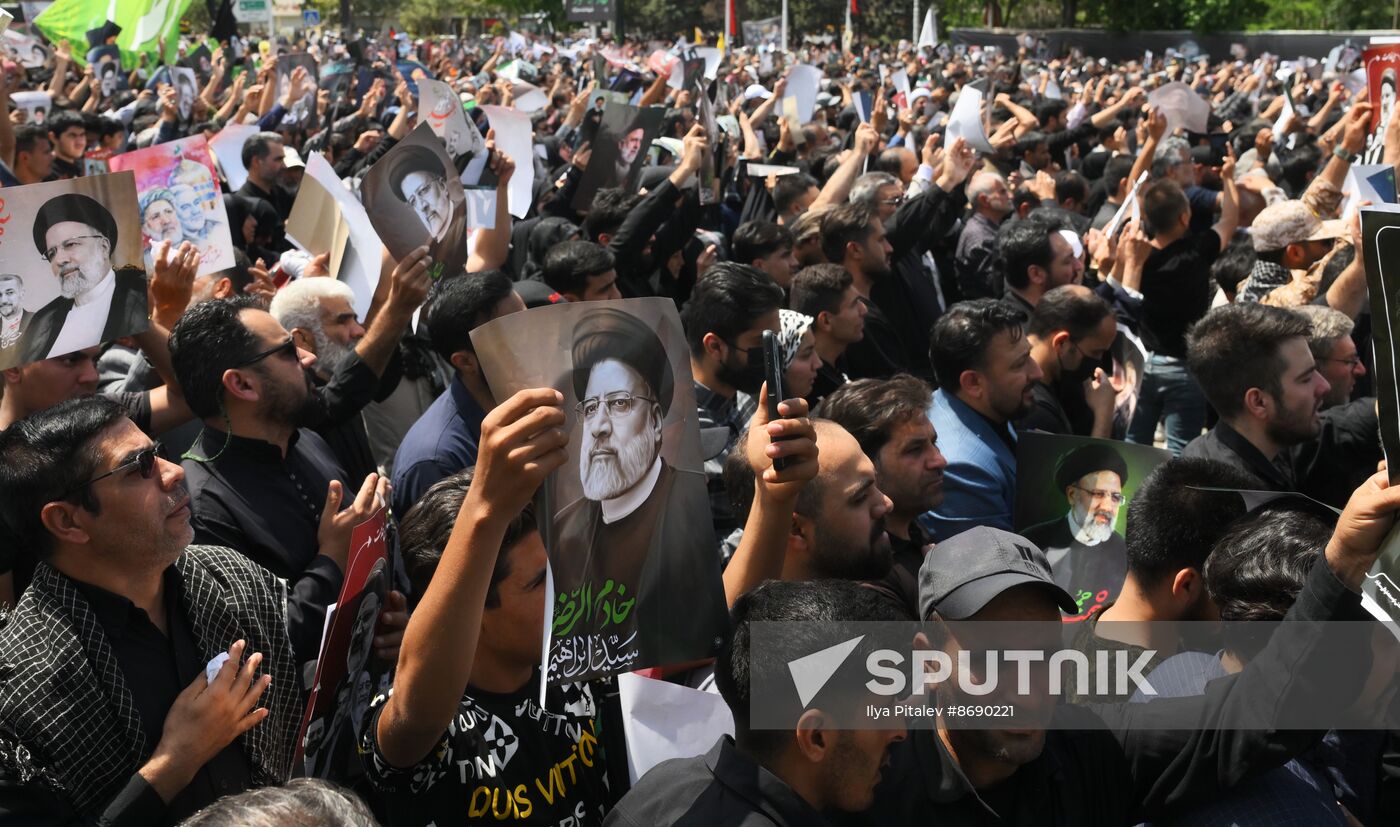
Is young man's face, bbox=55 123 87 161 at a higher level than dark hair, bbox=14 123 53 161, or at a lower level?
lower

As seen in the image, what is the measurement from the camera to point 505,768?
257 cm

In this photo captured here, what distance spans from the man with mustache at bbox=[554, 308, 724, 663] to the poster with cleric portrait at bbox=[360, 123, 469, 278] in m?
3.20

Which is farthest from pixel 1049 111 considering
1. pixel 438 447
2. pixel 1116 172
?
pixel 438 447

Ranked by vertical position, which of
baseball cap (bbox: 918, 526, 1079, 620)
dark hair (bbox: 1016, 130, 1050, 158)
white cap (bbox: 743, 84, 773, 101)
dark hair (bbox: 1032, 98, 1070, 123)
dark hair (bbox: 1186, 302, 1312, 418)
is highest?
baseball cap (bbox: 918, 526, 1079, 620)

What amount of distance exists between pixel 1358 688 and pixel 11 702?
7.91 feet

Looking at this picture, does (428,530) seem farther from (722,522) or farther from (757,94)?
(757,94)

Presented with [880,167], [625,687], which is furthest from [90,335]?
[880,167]

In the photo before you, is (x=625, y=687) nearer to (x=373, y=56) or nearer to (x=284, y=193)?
(x=284, y=193)

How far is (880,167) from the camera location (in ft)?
34.9

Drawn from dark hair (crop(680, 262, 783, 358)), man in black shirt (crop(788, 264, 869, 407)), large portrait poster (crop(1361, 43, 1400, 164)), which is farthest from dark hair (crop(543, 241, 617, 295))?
large portrait poster (crop(1361, 43, 1400, 164))

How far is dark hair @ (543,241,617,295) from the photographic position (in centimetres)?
599

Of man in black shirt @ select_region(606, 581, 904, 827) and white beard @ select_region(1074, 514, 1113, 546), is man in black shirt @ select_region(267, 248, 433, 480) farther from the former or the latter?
white beard @ select_region(1074, 514, 1113, 546)

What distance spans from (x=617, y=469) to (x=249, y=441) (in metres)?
1.85

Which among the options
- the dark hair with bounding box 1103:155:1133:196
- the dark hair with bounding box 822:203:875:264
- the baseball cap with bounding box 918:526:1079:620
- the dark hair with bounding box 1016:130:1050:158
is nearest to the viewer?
the baseball cap with bounding box 918:526:1079:620
